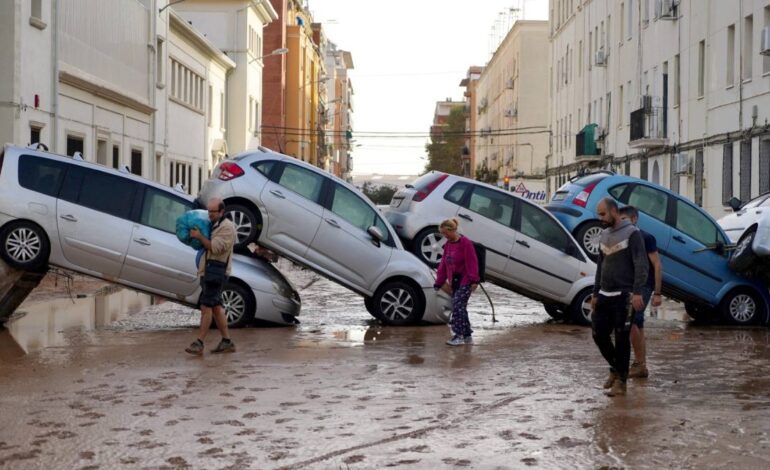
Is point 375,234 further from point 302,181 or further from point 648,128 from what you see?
point 648,128

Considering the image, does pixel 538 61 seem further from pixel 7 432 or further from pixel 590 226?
pixel 7 432

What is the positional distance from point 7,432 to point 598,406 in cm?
430

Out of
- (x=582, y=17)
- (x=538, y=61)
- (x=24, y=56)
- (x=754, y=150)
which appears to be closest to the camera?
(x=24, y=56)

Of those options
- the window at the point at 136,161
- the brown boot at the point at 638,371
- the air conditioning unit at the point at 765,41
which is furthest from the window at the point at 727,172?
the brown boot at the point at 638,371

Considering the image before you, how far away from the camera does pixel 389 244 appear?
17.3m

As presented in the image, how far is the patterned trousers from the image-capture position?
49.0ft

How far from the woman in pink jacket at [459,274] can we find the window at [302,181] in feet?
8.31

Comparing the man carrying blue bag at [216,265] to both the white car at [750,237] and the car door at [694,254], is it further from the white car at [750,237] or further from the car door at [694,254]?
the white car at [750,237]

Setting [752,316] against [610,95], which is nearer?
[752,316]

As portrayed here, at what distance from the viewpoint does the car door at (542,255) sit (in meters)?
18.2

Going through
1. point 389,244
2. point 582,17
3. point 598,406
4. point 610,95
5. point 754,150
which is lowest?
point 598,406

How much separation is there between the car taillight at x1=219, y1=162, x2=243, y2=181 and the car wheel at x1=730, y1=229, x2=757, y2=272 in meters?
7.18

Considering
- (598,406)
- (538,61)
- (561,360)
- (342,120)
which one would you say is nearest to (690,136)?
(561,360)

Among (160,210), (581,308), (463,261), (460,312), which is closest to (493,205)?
(581,308)
